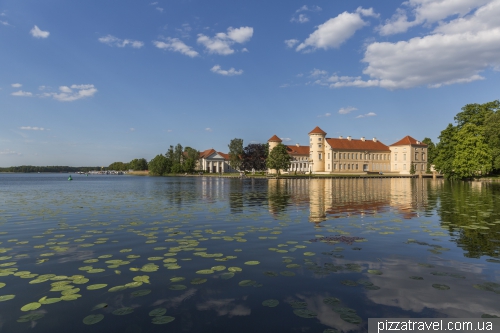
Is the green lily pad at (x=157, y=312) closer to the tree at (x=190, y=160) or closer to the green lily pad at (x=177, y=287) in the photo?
the green lily pad at (x=177, y=287)

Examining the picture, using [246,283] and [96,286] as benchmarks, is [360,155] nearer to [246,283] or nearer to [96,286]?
[246,283]

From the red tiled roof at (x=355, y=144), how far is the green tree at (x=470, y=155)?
65.0 meters

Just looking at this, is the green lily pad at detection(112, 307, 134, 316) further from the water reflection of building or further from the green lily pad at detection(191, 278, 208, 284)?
the water reflection of building

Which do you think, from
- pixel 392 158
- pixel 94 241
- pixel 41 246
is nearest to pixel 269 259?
pixel 94 241

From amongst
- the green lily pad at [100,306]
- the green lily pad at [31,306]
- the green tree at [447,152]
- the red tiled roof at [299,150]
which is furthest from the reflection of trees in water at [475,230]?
the red tiled roof at [299,150]

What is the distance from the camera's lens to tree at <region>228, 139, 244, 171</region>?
138500 millimetres

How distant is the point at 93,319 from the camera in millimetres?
5699

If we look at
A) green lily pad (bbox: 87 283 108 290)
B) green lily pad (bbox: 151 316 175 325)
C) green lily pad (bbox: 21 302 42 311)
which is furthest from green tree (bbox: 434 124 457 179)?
green lily pad (bbox: 21 302 42 311)

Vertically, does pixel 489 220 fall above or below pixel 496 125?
below

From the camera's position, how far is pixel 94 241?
1198cm

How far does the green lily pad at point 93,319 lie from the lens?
560cm

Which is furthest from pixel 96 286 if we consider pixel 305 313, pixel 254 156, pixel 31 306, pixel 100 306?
pixel 254 156

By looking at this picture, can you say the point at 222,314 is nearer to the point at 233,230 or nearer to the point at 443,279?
the point at 443,279

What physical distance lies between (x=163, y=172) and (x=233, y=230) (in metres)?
160
